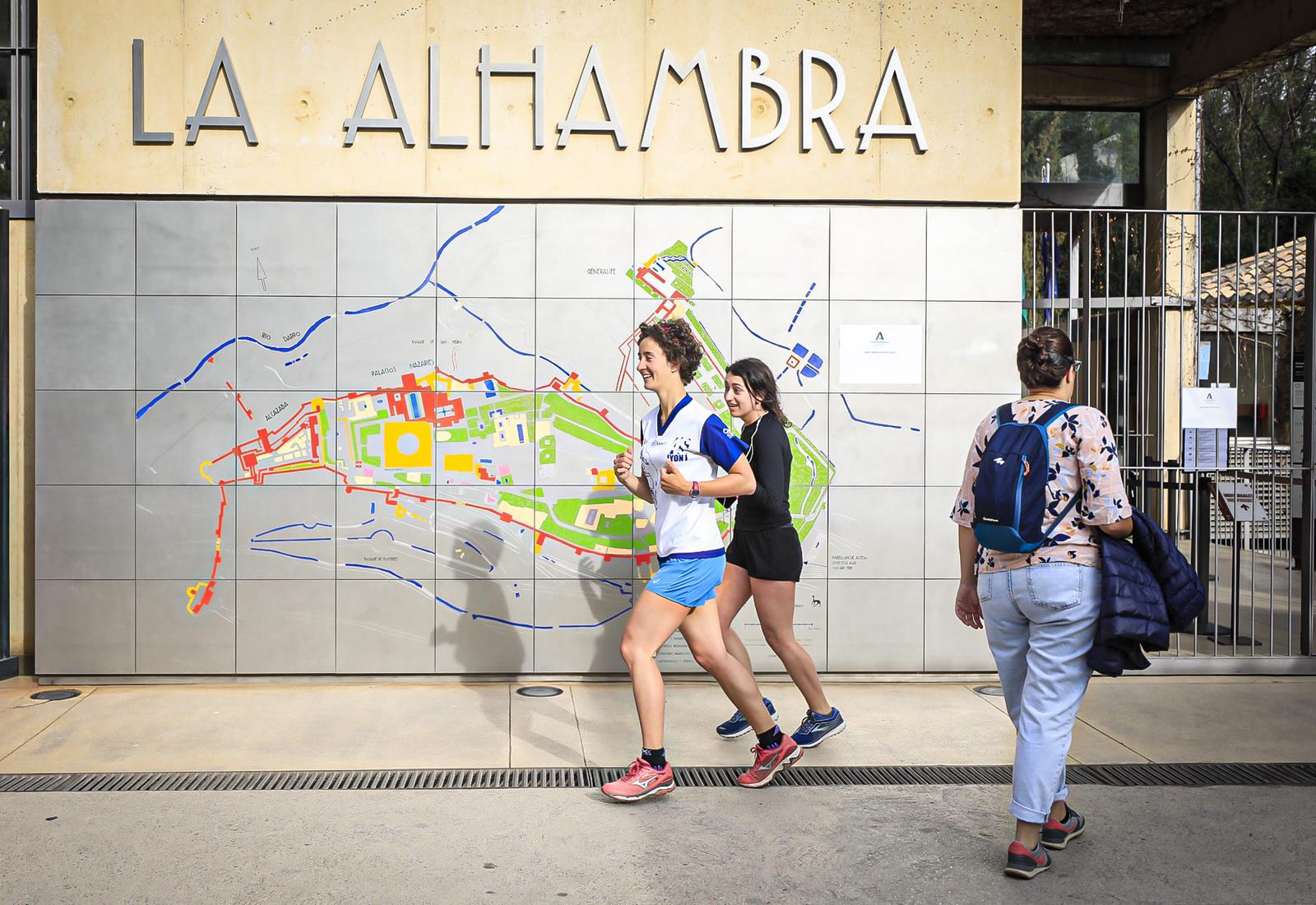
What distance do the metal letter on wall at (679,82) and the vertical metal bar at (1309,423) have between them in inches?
143

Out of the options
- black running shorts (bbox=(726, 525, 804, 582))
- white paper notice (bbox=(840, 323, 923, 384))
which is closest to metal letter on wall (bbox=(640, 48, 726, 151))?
white paper notice (bbox=(840, 323, 923, 384))

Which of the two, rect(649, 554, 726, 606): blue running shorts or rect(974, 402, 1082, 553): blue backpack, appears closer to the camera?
rect(974, 402, 1082, 553): blue backpack

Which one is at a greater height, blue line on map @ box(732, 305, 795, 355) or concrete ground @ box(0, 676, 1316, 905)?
blue line on map @ box(732, 305, 795, 355)

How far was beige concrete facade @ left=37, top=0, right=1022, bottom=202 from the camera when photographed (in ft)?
21.1

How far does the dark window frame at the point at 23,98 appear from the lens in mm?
6637

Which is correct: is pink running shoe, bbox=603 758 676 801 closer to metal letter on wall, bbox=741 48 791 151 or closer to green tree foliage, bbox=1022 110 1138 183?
metal letter on wall, bbox=741 48 791 151

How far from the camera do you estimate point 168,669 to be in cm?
651

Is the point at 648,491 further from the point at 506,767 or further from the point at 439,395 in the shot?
the point at 439,395

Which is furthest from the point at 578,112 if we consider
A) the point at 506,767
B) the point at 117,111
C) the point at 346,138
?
the point at 506,767

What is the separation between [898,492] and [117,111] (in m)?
4.78

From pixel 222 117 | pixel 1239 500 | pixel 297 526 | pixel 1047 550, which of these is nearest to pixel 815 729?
pixel 1047 550

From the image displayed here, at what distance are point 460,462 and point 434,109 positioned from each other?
194 centimetres

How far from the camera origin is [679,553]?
15.2 feet

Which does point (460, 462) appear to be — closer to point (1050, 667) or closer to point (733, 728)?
point (733, 728)
